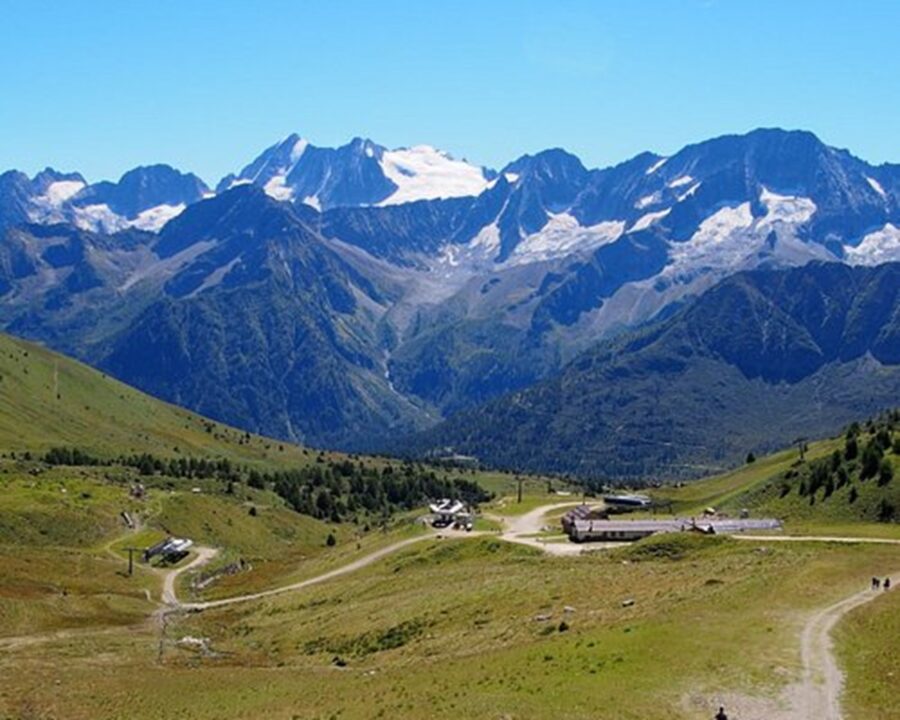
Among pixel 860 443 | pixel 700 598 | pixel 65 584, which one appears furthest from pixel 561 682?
pixel 860 443

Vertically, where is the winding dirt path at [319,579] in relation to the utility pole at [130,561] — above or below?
below

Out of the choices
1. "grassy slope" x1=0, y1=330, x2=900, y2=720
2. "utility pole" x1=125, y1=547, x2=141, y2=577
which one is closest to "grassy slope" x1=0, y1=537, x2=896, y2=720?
"grassy slope" x1=0, y1=330, x2=900, y2=720

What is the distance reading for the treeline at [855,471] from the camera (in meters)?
134

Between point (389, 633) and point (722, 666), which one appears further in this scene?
point (389, 633)

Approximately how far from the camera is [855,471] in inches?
5586

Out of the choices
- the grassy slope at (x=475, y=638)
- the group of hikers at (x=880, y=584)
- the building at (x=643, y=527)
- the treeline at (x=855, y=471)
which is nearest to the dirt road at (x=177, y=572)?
the grassy slope at (x=475, y=638)

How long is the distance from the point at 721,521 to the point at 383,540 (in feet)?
195

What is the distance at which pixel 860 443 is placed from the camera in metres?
158

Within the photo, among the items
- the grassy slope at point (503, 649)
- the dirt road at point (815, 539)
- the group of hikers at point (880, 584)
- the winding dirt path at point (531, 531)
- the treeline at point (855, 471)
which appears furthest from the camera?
the treeline at point (855, 471)

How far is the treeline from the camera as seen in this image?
134 meters

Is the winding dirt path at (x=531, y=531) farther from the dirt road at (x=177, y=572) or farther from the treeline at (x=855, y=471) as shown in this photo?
the dirt road at (x=177, y=572)

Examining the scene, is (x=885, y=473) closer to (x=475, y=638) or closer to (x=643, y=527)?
(x=643, y=527)

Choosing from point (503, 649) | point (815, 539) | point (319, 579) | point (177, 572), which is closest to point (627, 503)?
point (319, 579)

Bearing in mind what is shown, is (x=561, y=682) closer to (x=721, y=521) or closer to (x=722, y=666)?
(x=722, y=666)
